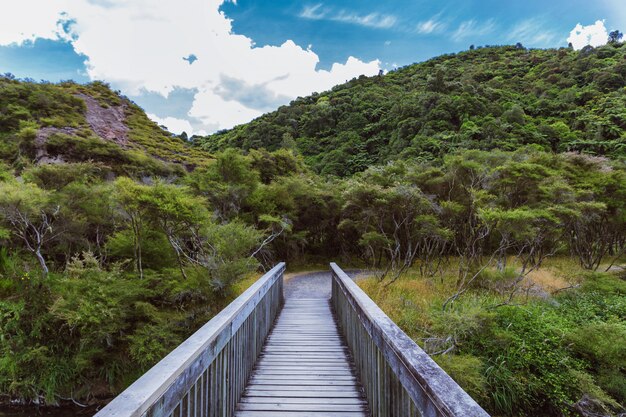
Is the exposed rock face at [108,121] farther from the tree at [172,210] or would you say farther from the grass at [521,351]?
the grass at [521,351]

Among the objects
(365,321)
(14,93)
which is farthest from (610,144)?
(14,93)

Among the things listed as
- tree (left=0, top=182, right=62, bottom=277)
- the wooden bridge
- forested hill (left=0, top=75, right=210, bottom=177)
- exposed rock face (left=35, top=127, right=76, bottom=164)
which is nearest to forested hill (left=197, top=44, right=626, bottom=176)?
forested hill (left=0, top=75, right=210, bottom=177)

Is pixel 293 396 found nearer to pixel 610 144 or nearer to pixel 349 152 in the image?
pixel 610 144

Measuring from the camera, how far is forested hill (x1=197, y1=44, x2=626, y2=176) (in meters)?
26.5

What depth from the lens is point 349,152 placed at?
36.8 metres

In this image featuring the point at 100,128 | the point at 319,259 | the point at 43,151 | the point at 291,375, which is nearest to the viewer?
the point at 291,375

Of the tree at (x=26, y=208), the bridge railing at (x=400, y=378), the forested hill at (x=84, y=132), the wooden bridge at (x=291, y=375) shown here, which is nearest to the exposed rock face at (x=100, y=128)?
the forested hill at (x=84, y=132)

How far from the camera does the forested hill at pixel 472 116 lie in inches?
1044

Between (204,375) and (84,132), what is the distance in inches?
1168

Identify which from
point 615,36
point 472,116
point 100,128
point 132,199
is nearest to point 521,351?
point 132,199

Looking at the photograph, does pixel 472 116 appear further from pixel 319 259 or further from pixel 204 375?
pixel 204 375

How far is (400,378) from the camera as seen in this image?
1781 mm

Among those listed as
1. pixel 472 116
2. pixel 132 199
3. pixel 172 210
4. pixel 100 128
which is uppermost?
pixel 472 116

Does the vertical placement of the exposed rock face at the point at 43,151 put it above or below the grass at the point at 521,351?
above
